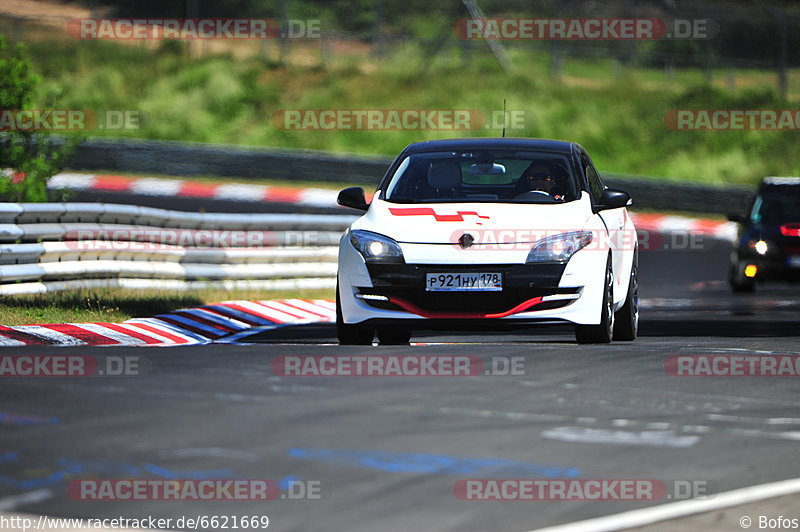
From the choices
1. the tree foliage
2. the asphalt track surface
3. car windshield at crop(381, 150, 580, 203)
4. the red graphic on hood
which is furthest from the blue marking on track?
the tree foliage

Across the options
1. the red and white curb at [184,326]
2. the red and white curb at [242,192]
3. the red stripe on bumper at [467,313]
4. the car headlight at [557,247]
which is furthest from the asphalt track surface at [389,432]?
the red and white curb at [242,192]

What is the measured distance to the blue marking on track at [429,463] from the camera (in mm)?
6742

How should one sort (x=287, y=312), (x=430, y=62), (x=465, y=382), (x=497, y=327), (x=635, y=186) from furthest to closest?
(x=430, y=62) → (x=635, y=186) → (x=287, y=312) → (x=497, y=327) → (x=465, y=382)

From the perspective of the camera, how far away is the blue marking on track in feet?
22.1

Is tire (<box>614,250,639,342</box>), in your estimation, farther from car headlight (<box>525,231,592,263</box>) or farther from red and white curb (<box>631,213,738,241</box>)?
red and white curb (<box>631,213,738,241</box>)

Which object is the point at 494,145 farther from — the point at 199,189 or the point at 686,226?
the point at 199,189

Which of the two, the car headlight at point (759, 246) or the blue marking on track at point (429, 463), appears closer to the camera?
the blue marking on track at point (429, 463)

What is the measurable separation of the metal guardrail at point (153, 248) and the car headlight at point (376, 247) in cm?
415

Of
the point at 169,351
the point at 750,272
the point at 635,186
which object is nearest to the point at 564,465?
the point at 169,351

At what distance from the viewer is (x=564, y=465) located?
696cm

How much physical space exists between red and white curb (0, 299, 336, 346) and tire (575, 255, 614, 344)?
10.8 ft

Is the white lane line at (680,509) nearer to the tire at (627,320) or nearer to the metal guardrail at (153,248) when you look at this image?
the tire at (627,320)

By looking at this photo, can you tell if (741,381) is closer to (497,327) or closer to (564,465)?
(497,327)

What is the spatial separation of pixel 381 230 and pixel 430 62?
1395 inches
